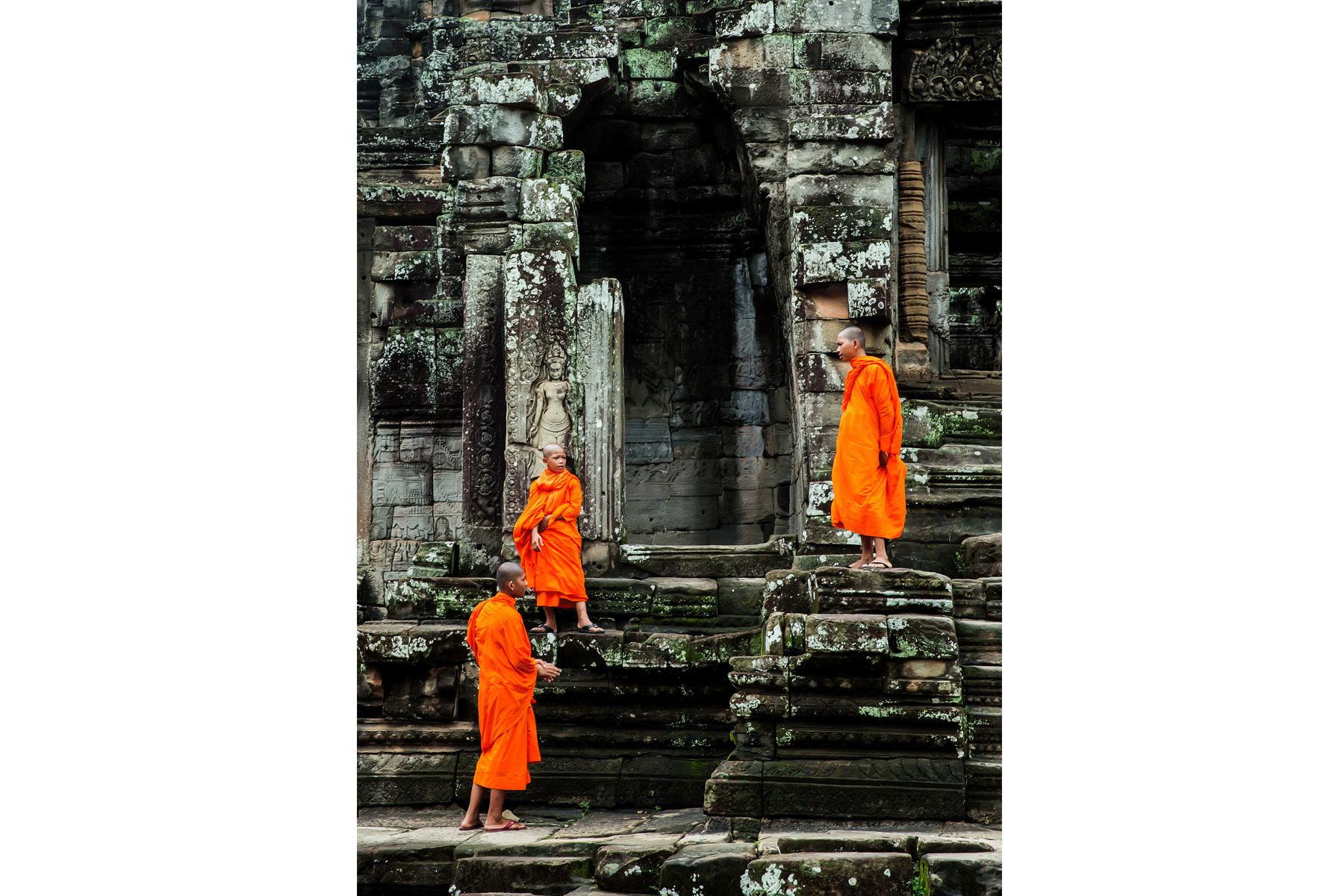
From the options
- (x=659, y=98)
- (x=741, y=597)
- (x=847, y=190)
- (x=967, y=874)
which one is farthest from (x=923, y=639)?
(x=659, y=98)

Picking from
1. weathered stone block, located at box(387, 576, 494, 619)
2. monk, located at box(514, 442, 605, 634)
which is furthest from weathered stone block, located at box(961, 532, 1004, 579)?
weathered stone block, located at box(387, 576, 494, 619)

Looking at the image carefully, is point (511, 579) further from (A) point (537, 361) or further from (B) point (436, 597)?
(A) point (537, 361)

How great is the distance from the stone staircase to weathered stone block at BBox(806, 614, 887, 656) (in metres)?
0.88

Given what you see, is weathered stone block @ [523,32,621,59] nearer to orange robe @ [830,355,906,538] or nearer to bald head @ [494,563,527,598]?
orange robe @ [830,355,906,538]

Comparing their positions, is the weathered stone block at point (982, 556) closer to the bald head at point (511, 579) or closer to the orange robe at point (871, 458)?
the orange robe at point (871, 458)

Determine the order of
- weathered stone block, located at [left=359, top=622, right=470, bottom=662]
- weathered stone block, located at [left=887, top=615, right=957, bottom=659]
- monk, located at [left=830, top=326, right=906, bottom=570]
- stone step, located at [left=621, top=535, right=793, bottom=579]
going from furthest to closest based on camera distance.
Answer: stone step, located at [left=621, top=535, right=793, bottom=579], weathered stone block, located at [left=359, top=622, right=470, bottom=662], monk, located at [left=830, top=326, right=906, bottom=570], weathered stone block, located at [left=887, top=615, right=957, bottom=659]

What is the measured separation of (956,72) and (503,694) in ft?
20.5

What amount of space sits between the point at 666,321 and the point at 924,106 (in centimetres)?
301

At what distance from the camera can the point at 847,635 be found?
6.51m

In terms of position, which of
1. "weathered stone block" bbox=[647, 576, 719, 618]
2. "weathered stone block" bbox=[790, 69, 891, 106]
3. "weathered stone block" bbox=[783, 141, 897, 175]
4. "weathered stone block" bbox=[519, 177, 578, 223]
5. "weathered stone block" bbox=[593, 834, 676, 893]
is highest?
"weathered stone block" bbox=[790, 69, 891, 106]

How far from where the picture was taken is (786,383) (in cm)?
1090

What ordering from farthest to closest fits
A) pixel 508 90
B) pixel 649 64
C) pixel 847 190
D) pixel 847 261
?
pixel 649 64 < pixel 508 90 < pixel 847 190 < pixel 847 261

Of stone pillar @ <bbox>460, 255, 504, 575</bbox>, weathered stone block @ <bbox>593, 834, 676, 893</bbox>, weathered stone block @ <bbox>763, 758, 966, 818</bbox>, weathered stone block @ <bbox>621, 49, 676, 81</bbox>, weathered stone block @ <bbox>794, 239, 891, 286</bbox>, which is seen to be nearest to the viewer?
weathered stone block @ <bbox>593, 834, 676, 893</bbox>

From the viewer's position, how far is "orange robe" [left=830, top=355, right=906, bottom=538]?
24.0ft
